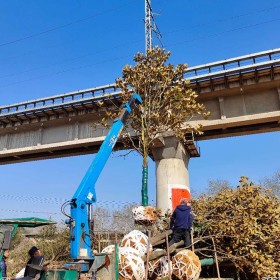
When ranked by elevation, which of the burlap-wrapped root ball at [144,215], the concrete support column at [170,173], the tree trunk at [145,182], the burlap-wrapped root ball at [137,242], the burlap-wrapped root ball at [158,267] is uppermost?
the concrete support column at [170,173]

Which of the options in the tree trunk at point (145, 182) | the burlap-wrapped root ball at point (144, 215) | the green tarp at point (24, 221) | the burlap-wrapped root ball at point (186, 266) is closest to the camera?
the green tarp at point (24, 221)

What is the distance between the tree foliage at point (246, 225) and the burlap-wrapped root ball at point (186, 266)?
56.9 inches

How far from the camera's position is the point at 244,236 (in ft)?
29.1

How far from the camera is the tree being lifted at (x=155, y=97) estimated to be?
13.4 meters

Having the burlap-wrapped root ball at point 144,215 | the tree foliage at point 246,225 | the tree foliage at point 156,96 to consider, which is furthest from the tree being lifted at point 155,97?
the tree foliage at point 246,225

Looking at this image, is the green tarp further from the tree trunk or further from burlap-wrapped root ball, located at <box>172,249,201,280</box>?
the tree trunk

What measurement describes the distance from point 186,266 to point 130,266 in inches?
55.7

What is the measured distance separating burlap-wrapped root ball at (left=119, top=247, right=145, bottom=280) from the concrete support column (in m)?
11.6

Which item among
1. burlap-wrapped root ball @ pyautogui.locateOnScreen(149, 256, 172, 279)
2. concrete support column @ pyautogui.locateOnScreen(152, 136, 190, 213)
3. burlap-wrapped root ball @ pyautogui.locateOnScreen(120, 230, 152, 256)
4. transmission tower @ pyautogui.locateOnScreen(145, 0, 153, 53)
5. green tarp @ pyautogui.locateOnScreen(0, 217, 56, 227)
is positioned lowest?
burlap-wrapped root ball @ pyautogui.locateOnScreen(149, 256, 172, 279)

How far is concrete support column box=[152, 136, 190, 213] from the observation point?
1930 centimetres

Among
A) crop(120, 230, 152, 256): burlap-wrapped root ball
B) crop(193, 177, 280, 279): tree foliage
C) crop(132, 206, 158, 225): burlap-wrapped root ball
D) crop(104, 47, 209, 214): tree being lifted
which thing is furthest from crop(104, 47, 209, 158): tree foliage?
crop(120, 230, 152, 256): burlap-wrapped root ball

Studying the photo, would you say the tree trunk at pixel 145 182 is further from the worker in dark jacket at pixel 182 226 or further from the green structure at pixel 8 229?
the green structure at pixel 8 229

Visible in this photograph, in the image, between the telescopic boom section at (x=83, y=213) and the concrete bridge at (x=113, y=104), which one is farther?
the concrete bridge at (x=113, y=104)

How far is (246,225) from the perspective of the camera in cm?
895
